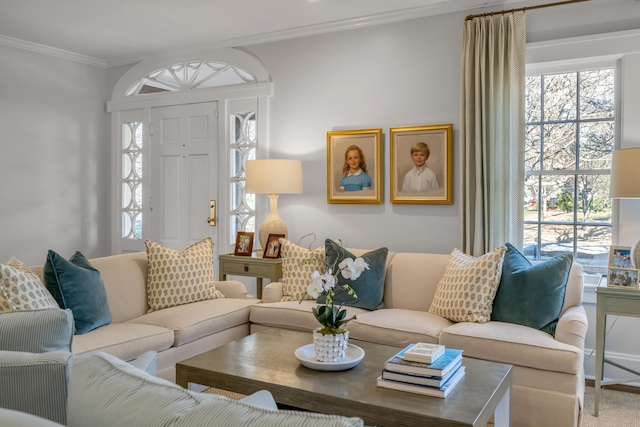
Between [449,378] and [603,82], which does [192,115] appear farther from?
[449,378]

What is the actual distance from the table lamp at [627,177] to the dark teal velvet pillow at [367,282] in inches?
59.1

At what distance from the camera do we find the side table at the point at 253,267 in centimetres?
432

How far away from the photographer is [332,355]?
2377mm

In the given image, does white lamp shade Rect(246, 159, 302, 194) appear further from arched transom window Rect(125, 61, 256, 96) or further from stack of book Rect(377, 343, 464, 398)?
stack of book Rect(377, 343, 464, 398)

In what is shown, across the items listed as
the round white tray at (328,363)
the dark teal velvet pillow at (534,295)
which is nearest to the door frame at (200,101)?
the dark teal velvet pillow at (534,295)

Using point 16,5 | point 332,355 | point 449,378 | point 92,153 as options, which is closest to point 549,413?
point 449,378

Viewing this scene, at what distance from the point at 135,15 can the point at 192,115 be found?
1235 mm

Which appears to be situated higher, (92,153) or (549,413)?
(92,153)

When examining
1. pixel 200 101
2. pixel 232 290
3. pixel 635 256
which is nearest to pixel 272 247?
pixel 232 290

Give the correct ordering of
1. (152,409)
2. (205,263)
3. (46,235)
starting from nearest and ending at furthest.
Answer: (152,409) → (205,263) → (46,235)

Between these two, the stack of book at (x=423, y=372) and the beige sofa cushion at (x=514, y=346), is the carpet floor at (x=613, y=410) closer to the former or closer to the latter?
the beige sofa cushion at (x=514, y=346)

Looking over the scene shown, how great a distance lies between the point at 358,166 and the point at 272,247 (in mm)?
997

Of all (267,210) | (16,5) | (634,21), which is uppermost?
(16,5)

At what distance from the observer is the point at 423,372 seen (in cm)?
211
